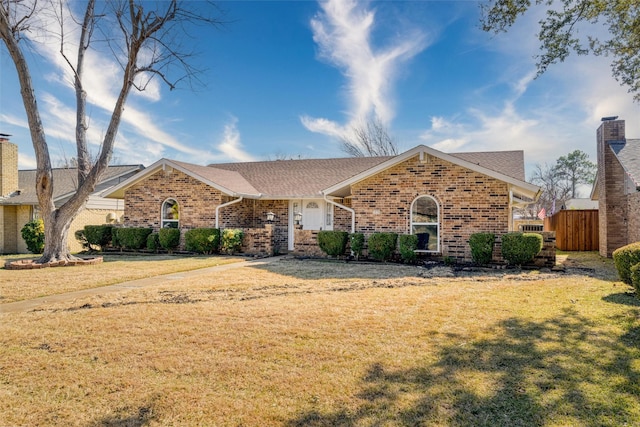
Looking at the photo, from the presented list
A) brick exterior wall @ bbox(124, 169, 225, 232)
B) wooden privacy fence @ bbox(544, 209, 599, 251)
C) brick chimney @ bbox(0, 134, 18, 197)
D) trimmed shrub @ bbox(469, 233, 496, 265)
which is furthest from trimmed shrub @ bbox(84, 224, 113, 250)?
wooden privacy fence @ bbox(544, 209, 599, 251)

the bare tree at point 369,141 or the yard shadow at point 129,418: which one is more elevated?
the bare tree at point 369,141

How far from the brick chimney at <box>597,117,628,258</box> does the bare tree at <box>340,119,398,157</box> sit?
18.3 m

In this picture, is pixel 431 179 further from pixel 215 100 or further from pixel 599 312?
pixel 215 100

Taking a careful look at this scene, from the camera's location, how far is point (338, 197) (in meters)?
17.0

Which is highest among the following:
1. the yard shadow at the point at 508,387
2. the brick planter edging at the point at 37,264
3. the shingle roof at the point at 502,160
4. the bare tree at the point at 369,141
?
the bare tree at the point at 369,141

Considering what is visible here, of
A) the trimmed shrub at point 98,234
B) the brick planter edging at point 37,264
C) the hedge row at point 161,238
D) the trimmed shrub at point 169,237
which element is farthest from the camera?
the trimmed shrub at point 98,234

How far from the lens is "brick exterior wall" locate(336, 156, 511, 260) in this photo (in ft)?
41.5

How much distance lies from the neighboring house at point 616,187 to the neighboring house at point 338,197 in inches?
128

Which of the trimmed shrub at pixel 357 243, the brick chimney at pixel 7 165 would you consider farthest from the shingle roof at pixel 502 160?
the brick chimney at pixel 7 165

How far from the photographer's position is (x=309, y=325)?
5.43m

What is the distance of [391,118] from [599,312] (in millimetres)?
28473

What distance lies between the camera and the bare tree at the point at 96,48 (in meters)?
12.7

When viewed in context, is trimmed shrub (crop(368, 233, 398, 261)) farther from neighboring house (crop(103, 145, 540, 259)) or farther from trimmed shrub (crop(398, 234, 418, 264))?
neighboring house (crop(103, 145, 540, 259))

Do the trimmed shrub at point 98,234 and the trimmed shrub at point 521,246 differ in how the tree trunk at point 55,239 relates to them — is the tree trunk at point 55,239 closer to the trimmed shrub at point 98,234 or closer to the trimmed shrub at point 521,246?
the trimmed shrub at point 98,234
